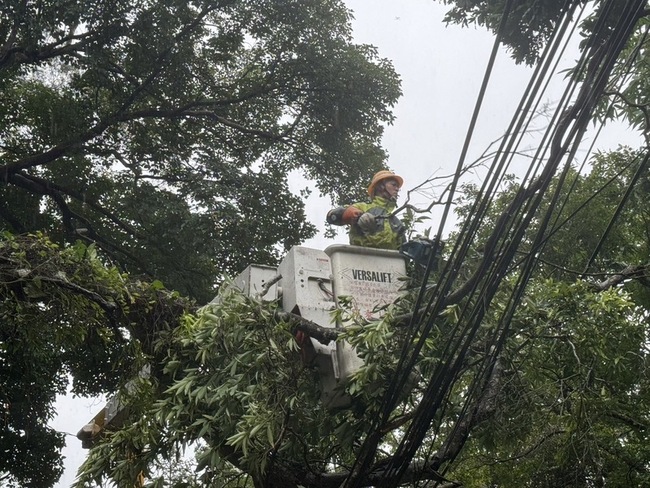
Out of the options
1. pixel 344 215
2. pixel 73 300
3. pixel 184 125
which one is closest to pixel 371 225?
pixel 344 215

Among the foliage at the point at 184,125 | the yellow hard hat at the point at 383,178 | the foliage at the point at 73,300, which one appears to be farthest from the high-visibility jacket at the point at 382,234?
the foliage at the point at 184,125

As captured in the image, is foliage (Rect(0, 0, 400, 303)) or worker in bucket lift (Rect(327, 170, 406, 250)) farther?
foliage (Rect(0, 0, 400, 303))

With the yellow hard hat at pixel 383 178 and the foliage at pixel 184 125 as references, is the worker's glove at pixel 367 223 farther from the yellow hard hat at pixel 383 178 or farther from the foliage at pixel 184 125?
the foliage at pixel 184 125

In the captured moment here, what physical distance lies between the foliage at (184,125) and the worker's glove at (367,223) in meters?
4.24

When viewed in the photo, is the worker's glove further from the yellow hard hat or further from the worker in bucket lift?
the yellow hard hat

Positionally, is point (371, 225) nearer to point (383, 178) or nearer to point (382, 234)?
point (382, 234)

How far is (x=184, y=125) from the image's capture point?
11430 mm

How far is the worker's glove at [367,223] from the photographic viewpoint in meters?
6.00

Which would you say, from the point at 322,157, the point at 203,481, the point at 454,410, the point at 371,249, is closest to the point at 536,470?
the point at 454,410

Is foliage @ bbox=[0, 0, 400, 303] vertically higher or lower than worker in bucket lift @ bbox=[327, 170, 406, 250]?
higher

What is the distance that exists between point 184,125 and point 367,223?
5.96m

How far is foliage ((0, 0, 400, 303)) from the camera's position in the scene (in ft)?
33.7

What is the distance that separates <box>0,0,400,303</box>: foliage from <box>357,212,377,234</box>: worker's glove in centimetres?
424

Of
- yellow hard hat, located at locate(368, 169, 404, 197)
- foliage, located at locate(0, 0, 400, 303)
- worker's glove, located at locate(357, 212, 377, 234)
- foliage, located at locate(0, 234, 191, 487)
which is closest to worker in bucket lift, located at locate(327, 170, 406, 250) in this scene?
worker's glove, located at locate(357, 212, 377, 234)
